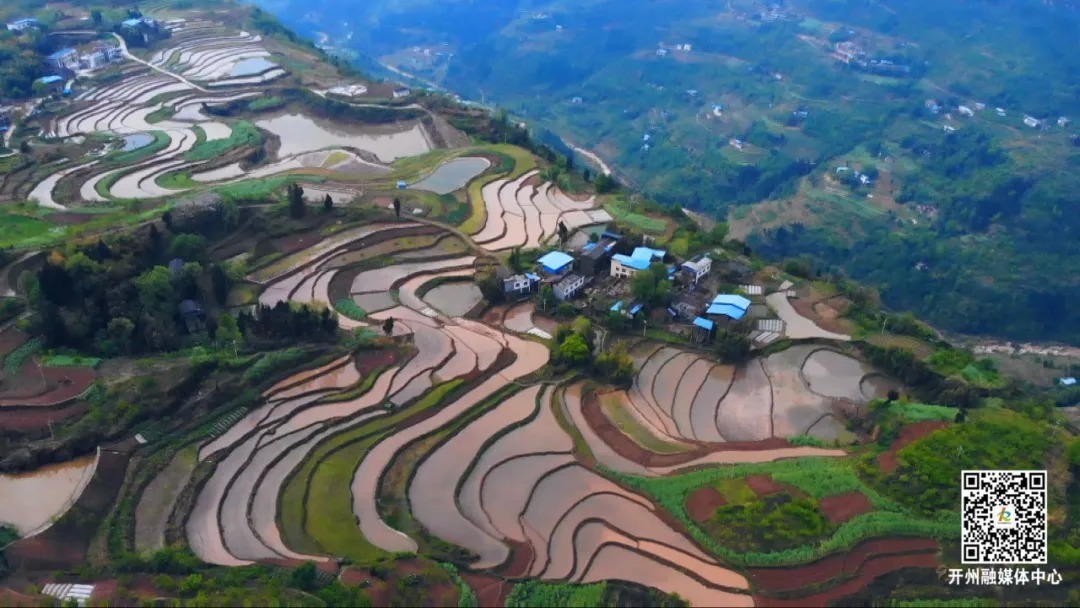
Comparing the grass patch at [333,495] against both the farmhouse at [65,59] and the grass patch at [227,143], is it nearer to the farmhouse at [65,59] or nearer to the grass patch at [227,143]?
the grass patch at [227,143]

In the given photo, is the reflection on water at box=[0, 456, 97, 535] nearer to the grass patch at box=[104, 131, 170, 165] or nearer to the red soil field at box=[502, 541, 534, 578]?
the red soil field at box=[502, 541, 534, 578]

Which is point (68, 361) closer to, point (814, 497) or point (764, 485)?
point (764, 485)

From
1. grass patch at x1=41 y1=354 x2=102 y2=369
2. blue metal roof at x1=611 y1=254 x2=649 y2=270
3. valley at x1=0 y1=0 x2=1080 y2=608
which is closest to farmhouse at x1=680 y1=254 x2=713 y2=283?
valley at x1=0 y1=0 x2=1080 y2=608

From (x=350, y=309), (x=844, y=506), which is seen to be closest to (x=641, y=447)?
(x=844, y=506)

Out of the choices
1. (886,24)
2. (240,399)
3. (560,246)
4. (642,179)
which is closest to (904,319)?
(560,246)

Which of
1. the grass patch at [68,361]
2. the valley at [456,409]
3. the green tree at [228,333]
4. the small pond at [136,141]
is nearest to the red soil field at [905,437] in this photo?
the valley at [456,409]

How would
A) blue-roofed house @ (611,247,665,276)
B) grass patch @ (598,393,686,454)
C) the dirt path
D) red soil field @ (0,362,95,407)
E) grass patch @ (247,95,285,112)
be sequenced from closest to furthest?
red soil field @ (0,362,95,407), grass patch @ (598,393,686,454), blue-roofed house @ (611,247,665,276), grass patch @ (247,95,285,112), the dirt path

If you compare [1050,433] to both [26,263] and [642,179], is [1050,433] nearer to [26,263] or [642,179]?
[26,263]
